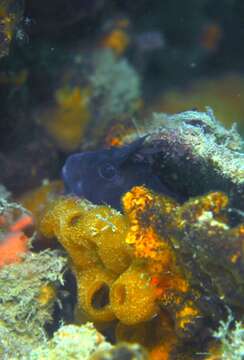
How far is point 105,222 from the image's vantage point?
2.32m

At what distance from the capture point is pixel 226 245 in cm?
175

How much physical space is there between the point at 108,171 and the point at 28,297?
36.1 inches

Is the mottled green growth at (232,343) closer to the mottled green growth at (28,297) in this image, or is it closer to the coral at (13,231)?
the mottled green growth at (28,297)

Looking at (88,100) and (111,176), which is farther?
(88,100)

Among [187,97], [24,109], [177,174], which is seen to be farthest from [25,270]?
[187,97]

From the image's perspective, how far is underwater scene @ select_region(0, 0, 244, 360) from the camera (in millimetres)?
1892

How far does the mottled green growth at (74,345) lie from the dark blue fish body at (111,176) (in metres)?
0.87

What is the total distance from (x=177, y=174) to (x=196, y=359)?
3.29ft

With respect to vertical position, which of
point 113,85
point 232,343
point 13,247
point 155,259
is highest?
point 113,85

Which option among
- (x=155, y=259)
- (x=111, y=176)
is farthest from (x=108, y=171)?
(x=155, y=259)

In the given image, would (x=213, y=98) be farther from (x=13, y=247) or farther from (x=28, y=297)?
(x=28, y=297)

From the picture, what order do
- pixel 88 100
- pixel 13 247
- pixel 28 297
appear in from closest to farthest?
pixel 28 297
pixel 13 247
pixel 88 100

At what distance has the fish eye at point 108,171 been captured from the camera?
2.71 metres

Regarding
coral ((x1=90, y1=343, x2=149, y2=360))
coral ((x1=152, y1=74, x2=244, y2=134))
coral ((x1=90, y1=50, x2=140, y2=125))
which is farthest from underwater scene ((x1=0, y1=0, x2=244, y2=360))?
coral ((x1=152, y1=74, x2=244, y2=134))
